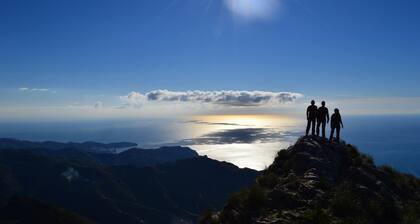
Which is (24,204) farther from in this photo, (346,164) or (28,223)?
(346,164)

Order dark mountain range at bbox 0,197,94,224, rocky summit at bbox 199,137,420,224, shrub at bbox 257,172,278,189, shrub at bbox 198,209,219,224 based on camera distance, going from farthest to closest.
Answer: dark mountain range at bbox 0,197,94,224 → shrub at bbox 257,172,278,189 → shrub at bbox 198,209,219,224 → rocky summit at bbox 199,137,420,224

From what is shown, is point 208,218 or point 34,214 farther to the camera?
point 34,214

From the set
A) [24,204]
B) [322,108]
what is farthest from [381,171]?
[24,204]

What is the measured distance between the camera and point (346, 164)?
Result: 79.3 feet

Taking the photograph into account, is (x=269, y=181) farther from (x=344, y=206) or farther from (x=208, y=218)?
(x=344, y=206)

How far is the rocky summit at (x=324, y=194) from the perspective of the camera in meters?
16.6

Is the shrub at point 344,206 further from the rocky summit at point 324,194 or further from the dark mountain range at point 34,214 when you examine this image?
the dark mountain range at point 34,214

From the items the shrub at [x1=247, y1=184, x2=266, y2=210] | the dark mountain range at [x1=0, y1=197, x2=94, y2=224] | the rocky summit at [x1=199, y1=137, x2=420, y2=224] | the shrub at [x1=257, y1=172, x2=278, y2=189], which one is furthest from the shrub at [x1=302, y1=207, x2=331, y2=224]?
the dark mountain range at [x1=0, y1=197, x2=94, y2=224]

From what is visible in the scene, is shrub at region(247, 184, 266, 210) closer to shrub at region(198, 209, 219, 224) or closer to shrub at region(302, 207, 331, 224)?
shrub at region(198, 209, 219, 224)

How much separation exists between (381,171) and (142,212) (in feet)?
623

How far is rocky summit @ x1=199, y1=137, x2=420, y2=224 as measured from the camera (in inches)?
655

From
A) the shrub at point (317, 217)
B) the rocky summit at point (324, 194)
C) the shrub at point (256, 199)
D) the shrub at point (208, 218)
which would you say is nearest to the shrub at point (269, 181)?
the rocky summit at point (324, 194)

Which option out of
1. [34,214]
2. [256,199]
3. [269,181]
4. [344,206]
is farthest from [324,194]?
[34,214]

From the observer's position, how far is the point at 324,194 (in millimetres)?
18234
